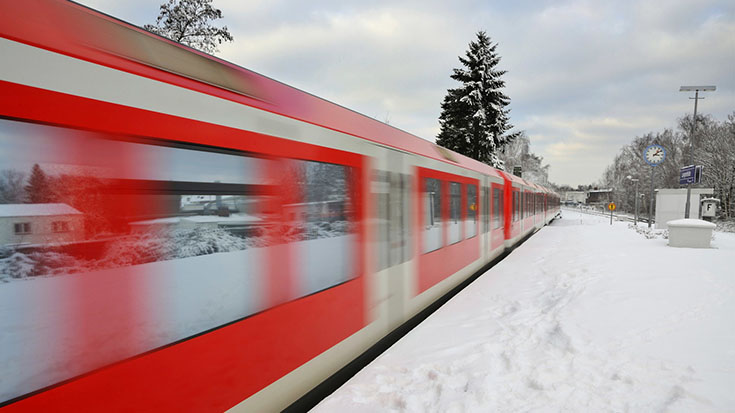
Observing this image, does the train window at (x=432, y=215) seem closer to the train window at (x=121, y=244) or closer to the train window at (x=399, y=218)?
the train window at (x=399, y=218)

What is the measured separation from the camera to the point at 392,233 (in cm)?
441

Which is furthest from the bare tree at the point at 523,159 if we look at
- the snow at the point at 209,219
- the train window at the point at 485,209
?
the snow at the point at 209,219

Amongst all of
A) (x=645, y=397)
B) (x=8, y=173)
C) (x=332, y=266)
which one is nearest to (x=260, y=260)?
(x=332, y=266)

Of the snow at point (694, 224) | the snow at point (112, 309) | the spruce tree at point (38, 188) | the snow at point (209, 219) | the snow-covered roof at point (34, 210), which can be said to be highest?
the spruce tree at point (38, 188)

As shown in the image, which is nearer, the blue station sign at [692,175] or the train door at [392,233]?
the train door at [392,233]

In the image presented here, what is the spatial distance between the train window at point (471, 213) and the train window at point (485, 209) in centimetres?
81

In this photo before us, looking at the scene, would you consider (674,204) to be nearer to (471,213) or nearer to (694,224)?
(694,224)

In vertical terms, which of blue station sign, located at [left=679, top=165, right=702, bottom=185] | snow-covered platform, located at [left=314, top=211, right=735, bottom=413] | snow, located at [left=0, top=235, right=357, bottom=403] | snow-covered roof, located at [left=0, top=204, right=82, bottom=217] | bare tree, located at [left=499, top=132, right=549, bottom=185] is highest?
bare tree, located at [left=499, top=132, right=549, bottom=185]

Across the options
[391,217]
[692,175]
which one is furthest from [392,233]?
[692,175]

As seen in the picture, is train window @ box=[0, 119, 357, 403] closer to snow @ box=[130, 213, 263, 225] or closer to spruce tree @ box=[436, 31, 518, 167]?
snow @ box=[130, 213, 263, 225]

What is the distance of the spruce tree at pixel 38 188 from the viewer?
1517 millimetres

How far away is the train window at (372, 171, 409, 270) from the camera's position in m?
4.12

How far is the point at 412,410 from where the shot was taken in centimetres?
319

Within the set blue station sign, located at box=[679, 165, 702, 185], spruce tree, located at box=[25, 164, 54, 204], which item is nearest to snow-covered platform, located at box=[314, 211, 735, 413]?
spruce tree, located at box=[25, 164, 54, 204]
